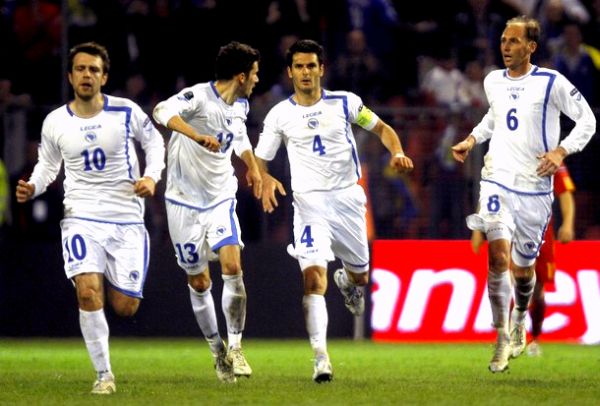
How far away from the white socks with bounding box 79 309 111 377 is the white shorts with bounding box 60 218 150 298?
31 cm

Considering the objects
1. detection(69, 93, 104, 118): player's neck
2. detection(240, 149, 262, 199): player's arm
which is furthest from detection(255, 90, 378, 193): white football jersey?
detection(69, 93, 104, 118): player's neck

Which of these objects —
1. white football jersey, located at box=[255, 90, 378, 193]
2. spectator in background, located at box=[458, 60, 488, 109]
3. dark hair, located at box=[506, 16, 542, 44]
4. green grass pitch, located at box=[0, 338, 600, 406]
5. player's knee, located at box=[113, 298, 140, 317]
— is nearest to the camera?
green grass pitch, located at box=[0, 338, 600, 406]

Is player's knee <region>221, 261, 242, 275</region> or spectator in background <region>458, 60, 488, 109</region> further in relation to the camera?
spectator in background <region>458, 60, 488, 109</region>

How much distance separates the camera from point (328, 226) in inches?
459

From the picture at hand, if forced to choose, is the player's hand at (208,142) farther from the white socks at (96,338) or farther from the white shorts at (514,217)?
the white shorts at (514,217)

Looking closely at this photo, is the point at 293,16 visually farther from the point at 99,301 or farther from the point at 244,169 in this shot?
the point at 99,301

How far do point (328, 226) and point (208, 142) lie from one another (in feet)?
5.43

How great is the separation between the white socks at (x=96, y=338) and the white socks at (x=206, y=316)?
1102 millimetres

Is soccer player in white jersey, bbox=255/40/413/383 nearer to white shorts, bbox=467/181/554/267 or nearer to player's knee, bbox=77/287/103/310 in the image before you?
white shorts, bbox=467/181/554/267

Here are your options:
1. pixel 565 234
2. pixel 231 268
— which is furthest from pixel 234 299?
pixel 565 234

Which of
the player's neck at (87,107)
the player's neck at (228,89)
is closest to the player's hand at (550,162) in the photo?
the player's neck at (228,89)

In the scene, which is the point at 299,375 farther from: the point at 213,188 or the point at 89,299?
the point at 89,299

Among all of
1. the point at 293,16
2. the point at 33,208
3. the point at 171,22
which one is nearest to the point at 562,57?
the point at 293,16

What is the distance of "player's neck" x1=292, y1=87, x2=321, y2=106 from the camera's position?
11648mm
